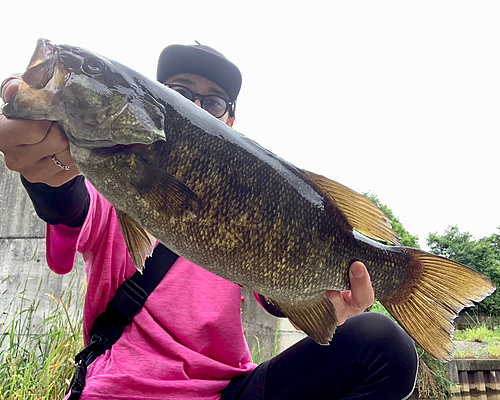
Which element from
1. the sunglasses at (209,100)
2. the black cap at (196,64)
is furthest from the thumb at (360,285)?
the black cap at (196,64)

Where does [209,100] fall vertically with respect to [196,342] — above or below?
above

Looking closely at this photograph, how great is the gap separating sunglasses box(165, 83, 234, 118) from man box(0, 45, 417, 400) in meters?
0.94

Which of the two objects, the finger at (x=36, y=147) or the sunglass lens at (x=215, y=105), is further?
the sunglass lens at (x=215, y=105)

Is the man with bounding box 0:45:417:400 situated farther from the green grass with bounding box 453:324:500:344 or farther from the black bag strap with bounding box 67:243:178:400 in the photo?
the green grass with bounding box 453:324:500:344

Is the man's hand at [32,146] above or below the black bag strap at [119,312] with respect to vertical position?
above

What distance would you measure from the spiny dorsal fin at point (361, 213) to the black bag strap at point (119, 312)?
0.97 metres

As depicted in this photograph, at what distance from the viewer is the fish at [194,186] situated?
1293 mm

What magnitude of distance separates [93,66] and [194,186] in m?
Answer: 0.58

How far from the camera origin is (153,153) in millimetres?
1332

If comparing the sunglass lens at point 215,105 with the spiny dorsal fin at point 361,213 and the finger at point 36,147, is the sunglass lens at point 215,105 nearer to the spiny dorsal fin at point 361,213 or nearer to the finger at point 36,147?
the spiny dorsal fin at point 361,213

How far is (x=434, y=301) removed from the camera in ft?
5.49

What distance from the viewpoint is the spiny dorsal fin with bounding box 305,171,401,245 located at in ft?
5.41

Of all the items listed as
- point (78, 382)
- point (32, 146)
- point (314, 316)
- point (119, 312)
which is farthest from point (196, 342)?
point (32, 146)

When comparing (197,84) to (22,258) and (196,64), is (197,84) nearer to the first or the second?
(196,64)
